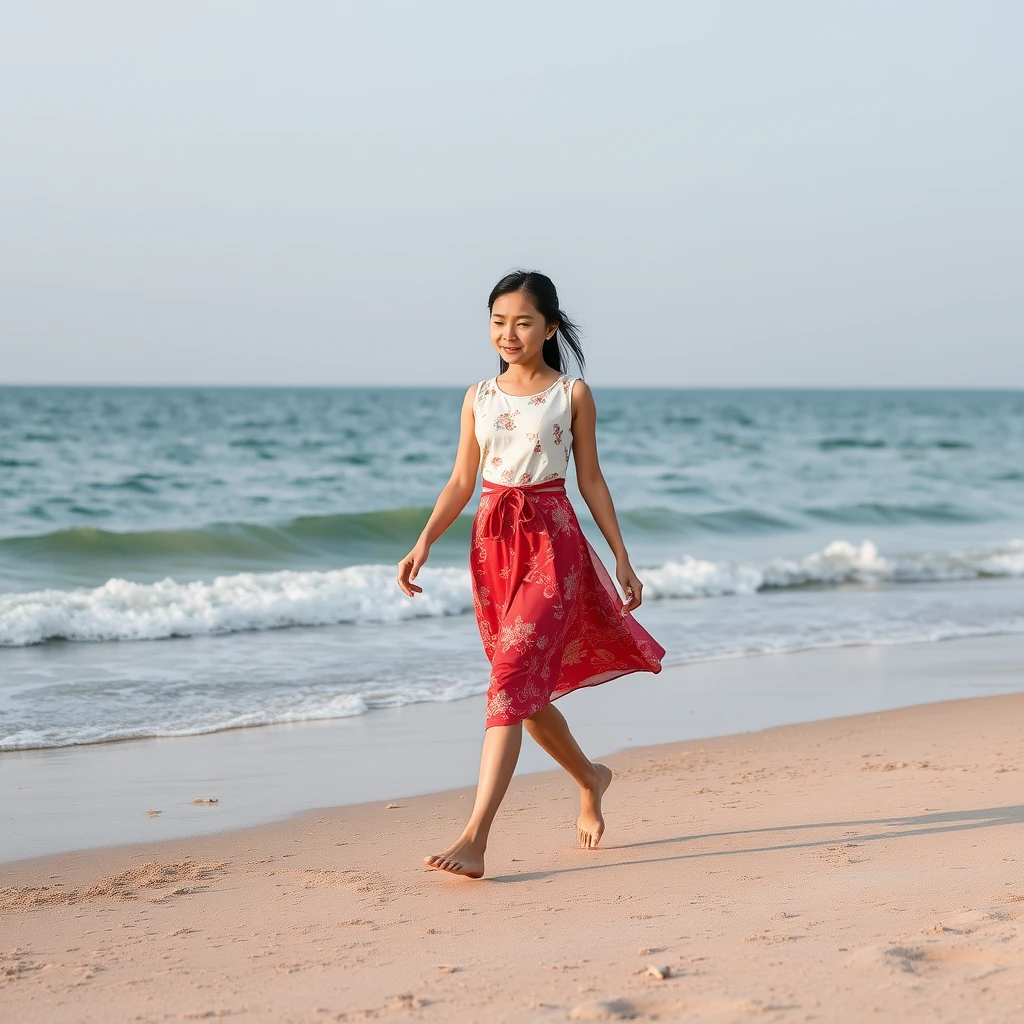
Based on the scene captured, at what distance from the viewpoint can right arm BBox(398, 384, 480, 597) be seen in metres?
3.86

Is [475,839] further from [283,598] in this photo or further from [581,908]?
[283,598]

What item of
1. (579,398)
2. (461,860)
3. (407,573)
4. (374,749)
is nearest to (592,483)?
(579,398)

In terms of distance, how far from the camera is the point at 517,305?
150 inches

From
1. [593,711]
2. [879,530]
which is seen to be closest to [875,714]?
[593,711]

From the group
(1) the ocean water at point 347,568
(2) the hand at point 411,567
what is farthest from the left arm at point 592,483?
(1) the ocean water at point 347,568

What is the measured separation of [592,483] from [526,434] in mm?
292

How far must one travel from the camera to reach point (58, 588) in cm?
1111

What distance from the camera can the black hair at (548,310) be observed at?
3826mm

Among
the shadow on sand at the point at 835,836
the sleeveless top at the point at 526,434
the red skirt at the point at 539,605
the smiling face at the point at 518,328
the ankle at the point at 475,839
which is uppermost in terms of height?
the smiling face at the point at 518,328

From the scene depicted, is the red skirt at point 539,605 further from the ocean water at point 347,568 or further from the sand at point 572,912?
the ocean water at point 347,568

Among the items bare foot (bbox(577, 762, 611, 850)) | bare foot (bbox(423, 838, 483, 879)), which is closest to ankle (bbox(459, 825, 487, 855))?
bare foot (bbox(423, 838, 483, 879))

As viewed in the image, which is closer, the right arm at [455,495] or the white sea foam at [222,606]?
the right arm at [455,495]

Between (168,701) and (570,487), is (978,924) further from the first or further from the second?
(570,487)

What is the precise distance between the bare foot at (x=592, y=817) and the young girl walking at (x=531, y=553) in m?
0.06
